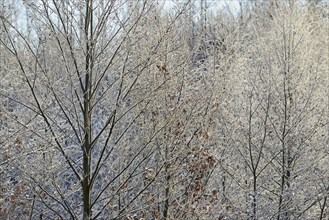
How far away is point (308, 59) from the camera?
9664 mm

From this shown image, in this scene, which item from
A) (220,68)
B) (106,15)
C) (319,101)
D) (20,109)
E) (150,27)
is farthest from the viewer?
(319,101)

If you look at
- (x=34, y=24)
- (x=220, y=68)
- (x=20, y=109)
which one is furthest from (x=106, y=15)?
(x=220, y=68)

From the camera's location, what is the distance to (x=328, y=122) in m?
9.34

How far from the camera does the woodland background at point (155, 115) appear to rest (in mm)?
4223

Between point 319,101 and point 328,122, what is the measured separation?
50cm

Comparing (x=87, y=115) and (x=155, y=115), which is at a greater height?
(x=87, y=115)

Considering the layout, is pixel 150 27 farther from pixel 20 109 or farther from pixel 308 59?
pixel 308 59

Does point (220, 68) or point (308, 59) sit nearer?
point (220, 68)

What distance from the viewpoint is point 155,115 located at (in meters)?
6.41

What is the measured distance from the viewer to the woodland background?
422cm

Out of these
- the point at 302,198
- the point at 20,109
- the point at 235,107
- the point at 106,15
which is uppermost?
the point at 106,15

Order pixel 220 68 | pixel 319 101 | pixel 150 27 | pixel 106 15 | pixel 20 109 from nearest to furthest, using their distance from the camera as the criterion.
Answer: pixel 106 15 → pixel 150 27 → pixel 20 109 → pixel 220 68 → pixel 319 101

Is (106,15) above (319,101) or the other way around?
above

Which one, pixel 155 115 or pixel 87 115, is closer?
pixel 87 115
